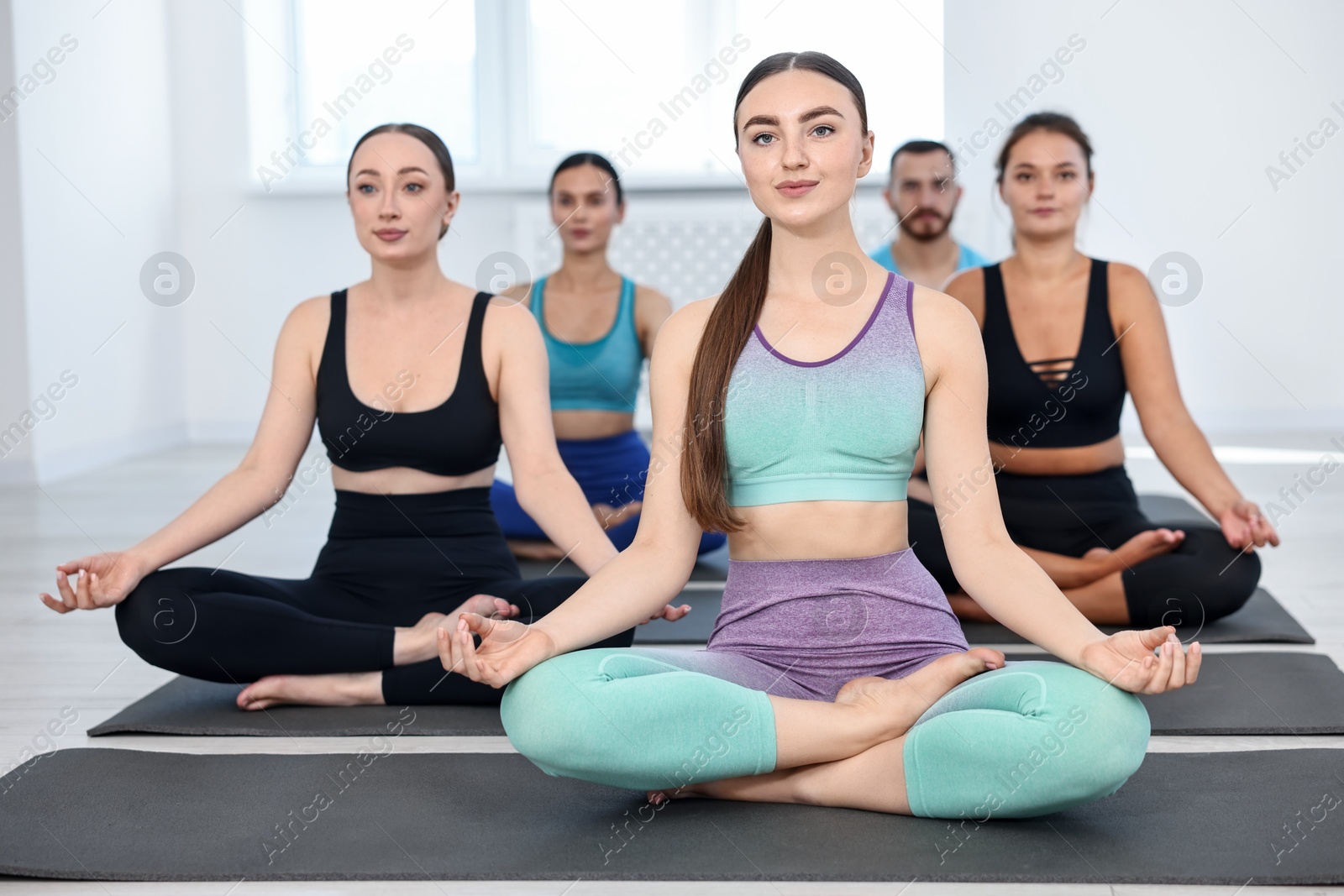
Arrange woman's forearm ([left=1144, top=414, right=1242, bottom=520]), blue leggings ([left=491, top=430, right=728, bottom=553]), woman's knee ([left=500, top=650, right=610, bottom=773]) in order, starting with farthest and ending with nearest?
1. blue leggings ([left=491, top=430, right=728, bottom=553])
2. woman's forearm ([left=1144, top=414, right=1242, bottom=520])
3. woman's knee ([left=500, top=650, right=610, bottom=773])

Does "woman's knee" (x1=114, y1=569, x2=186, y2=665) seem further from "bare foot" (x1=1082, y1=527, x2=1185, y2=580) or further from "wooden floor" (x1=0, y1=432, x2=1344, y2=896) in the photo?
"bare foot" (x1=1082, y1=527, x2=1185, y2=580)

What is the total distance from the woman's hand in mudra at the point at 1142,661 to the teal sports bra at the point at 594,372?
2.01 metres

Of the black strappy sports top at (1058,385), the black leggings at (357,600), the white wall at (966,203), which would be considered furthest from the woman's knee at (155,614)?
the white wall at (966,203)

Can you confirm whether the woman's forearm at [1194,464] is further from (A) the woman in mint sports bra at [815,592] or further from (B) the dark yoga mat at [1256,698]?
(A) the woman in mint sports bra at [815,592]

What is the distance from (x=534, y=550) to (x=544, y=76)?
10.7ft

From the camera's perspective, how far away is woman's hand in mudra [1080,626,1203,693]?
1376 mm

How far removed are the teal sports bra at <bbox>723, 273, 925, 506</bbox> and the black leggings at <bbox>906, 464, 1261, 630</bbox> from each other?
842 mm

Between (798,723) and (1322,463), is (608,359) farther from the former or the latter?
(1322,463)

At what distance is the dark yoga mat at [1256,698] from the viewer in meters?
1.93

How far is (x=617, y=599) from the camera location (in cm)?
161

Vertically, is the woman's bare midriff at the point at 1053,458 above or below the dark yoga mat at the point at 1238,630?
above

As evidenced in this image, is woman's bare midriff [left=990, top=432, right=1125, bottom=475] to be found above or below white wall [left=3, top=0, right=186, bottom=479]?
below

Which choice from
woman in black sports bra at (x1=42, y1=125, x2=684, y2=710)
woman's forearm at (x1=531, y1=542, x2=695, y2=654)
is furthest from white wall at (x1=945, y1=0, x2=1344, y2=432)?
woman's forearm at (x1=531, y1=542, x2=695, y2=654)

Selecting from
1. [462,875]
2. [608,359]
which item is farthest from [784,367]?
[608,359]
